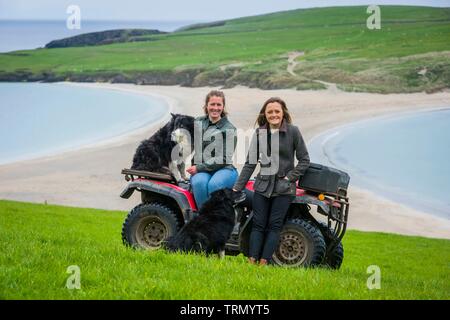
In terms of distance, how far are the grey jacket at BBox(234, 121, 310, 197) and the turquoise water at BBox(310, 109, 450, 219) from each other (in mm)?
19341

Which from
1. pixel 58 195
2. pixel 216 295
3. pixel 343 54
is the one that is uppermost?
pixel 343 54

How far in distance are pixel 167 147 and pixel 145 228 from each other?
1.09 metres

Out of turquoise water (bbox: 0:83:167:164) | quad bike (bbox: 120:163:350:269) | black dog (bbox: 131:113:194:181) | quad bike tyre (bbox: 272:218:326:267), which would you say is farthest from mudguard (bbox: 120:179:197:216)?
turquoise water (bbox: 0:83:167:164)

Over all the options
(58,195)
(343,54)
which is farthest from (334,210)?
(343,54)

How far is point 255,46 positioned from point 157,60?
10.4m

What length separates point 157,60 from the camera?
71.1 meters

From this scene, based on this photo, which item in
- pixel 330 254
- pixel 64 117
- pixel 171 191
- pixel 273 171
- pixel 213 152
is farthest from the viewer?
pixel 64 117

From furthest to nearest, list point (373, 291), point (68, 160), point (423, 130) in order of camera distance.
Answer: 1. point (423, 130)
2. point (68, 160)
3. point (373, 291)

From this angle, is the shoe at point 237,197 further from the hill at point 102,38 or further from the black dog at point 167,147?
the hill at point 102,38

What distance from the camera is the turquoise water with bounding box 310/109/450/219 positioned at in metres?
29.2

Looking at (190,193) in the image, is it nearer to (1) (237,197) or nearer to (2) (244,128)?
(1) (237,197)

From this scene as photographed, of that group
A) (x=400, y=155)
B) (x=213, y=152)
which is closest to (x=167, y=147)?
(x=213, y=152)

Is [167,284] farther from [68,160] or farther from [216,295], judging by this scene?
[68,160]

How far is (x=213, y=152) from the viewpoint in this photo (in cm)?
797
